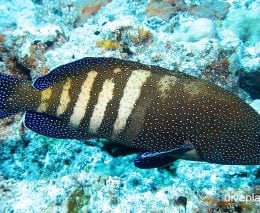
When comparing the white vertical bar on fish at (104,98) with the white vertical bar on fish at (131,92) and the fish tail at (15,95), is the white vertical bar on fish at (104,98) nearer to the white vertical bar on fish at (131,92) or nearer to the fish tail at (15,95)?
the white vertical bar on fish at (131,92)

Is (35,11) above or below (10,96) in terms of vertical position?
below

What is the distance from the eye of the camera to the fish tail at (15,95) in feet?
9.49

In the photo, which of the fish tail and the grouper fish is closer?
the grouper fish

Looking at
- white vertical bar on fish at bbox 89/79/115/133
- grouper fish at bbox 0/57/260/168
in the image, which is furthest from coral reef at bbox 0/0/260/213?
white vertical bar on fish at bbox 89/79/115/133

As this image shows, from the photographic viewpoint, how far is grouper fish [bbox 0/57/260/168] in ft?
8.66

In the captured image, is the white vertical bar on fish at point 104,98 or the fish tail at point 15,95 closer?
the white vertical bar on fish at point 104,98

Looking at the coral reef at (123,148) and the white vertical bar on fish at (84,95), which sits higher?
the white vertical bar on fish at (84,95)

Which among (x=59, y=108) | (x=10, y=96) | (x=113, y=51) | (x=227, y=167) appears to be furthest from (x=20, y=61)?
(x=227, y=167)

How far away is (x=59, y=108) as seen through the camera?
285 cm

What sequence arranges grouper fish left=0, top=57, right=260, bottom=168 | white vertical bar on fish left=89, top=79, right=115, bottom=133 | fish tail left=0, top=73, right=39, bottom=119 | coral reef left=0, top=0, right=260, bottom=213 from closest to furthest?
1. grouper fish left=0, top=57, right=260, bottom=168
2. white vertical bar on fish left=89, top=79, right=115, bottom=133
3. fish tail left=0, top=73, right=39, bottom=119
4. coral reef left=0, top=0, right=260, bottom=213

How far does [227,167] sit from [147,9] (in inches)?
166

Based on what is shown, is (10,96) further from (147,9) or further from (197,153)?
(147,9)

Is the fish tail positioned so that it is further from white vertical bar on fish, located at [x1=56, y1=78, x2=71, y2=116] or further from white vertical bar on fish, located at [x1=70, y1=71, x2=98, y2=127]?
white vertical bar on fish, located at [x1=70, y1=71, x2=98, y2=127]

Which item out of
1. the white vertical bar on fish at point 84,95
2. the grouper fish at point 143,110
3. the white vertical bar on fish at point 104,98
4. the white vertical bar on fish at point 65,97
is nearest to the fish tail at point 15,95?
the grouper fish at point 143,110
